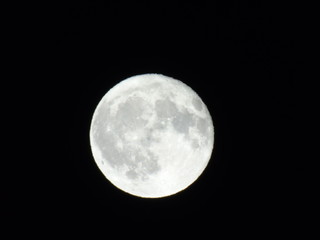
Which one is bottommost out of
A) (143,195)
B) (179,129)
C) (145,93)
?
(143,195)

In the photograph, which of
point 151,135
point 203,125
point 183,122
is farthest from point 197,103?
point 151,135

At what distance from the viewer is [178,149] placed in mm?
5137

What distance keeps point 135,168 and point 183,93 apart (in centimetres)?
103

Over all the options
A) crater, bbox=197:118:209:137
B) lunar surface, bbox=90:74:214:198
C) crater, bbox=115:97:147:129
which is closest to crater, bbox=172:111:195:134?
lunar surface, bbox=90:74:214:198

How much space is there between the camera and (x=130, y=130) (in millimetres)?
5047

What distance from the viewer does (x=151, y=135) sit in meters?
→ 5.02

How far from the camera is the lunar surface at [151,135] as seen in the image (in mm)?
5059

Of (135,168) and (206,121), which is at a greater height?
(206,121)

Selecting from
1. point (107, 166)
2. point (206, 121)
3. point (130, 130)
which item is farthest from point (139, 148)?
point (206, 121)

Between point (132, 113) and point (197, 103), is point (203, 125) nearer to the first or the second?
point (197, 103)

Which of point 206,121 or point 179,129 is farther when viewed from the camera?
point 206,121

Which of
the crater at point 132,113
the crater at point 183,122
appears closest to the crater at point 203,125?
the crater at point 183,122

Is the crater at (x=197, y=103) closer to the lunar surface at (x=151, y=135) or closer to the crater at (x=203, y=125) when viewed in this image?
the lunar surface at (x=151, y=135)

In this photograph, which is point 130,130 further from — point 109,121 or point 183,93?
point 183,93
